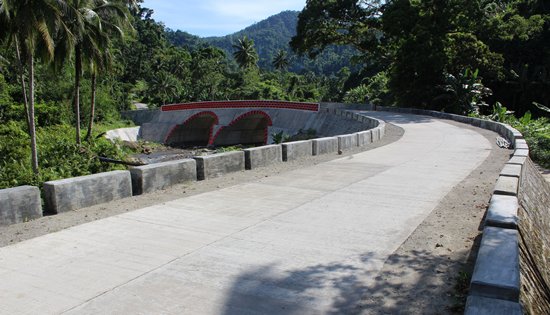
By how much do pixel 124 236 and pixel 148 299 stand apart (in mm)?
1921

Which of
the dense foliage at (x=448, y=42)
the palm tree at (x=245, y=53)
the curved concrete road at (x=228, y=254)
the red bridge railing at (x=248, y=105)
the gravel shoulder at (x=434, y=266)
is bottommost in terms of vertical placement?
the gravel shoulder at (x=434, y=266)

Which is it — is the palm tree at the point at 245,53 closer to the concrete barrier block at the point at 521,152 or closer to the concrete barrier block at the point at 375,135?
the concrete barrier block at the point at 375,135

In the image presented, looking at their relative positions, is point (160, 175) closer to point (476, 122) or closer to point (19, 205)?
point (19, 205)

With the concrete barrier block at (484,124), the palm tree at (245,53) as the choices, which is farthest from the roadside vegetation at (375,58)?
the palm tree at (245,53)

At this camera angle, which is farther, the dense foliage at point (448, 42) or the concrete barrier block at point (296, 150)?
the dense foliage at point (448, 42)

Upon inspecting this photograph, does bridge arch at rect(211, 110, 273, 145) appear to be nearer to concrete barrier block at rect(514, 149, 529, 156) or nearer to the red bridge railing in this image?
the red bridge railing

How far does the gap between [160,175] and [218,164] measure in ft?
5.29

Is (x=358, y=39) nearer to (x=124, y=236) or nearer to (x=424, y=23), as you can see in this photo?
(x=424, y=23)

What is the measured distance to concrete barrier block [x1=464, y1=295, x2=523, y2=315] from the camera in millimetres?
3445

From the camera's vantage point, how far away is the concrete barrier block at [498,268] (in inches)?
146

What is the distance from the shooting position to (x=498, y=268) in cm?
404

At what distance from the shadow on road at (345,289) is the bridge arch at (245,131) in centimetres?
3983

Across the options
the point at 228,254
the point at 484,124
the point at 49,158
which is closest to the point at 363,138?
the point at 484,124

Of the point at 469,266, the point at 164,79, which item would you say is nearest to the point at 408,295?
the point at 469,266
